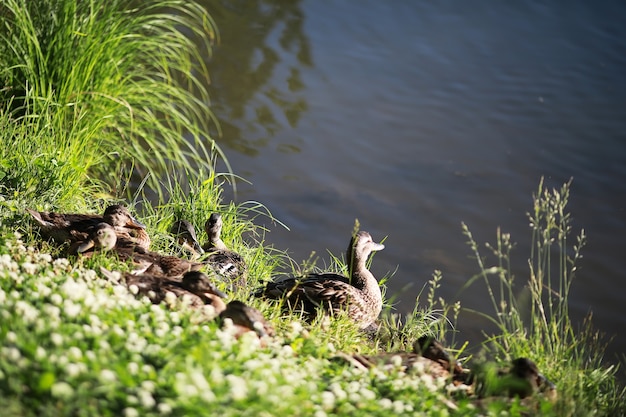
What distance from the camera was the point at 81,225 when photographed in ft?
15.7

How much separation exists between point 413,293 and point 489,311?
668mm

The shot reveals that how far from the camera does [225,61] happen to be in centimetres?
1073

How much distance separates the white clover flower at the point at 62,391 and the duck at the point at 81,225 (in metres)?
1.89

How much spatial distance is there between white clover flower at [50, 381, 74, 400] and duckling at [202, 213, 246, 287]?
88.8 inches

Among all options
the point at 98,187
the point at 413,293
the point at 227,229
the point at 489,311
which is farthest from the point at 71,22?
the point at 489,311

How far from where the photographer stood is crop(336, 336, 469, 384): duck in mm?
3895

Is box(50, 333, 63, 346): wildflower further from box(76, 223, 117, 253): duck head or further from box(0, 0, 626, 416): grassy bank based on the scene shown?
box(76, 223, 117, 253): duck head

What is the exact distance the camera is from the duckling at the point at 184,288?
4111 millimetres

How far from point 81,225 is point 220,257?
3.18 ft

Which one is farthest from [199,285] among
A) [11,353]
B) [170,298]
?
[11,353]

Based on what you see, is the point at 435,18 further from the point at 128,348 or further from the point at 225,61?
the point at 128,348

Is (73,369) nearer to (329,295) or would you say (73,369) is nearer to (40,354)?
(40,354)

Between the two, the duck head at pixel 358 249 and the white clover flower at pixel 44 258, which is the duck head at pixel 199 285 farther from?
the duck head at pixel 358 249

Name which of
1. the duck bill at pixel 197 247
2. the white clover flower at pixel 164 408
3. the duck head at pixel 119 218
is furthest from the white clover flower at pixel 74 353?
the duck bill at pixel 197 247
